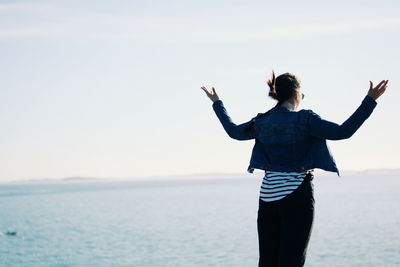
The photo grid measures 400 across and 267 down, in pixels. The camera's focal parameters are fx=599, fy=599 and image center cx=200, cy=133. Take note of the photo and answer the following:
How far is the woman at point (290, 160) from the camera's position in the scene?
4.13 metres

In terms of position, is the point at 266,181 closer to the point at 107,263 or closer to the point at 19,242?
the point at 107,263

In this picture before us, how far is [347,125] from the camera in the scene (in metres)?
4.04

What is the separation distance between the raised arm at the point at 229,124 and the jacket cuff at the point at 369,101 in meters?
0.90

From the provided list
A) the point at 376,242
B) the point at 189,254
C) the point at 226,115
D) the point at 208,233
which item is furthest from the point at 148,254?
the point at 226,115

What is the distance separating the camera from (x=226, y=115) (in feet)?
16.3

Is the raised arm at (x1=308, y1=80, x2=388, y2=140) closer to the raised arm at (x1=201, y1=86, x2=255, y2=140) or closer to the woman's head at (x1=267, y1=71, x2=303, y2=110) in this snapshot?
the woman's head at (x1=267, y1=71, x2=303, y2=110)

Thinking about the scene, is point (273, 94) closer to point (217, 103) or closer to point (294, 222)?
point (217, 103)

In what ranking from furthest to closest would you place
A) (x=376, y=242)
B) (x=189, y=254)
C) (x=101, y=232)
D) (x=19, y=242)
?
1. (x=101, y=232)
2. (x=19, y=242)
3. (x=376, y=242)
4. (x=189, y=254)

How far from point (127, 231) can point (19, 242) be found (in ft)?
44.0

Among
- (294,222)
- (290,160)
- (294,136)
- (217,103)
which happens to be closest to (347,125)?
(294,136)

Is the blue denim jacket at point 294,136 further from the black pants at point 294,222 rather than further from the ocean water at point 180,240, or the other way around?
the ocean water at point 180,240

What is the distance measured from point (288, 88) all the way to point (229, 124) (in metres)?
0.62

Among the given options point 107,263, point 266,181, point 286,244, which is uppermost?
point 266,181

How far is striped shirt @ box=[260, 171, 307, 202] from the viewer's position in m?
4.30
